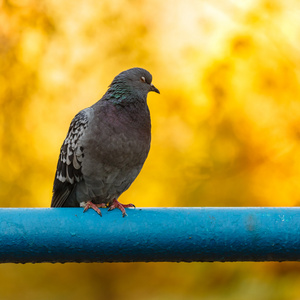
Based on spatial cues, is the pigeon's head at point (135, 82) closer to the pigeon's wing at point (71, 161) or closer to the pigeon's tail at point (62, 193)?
the pigeon's wing at point (71, 161)

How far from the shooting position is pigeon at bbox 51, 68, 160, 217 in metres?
3.51

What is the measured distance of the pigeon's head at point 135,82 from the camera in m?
3.72

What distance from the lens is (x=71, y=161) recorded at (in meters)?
3.68

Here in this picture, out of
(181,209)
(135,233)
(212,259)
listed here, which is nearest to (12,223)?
(135,233)

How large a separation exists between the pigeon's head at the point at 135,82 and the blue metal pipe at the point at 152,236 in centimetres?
202

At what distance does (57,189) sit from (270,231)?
2390 millimetres

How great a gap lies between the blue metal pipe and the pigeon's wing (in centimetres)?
180

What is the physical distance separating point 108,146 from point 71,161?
365 mm

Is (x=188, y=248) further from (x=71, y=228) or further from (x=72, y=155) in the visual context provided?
(x=72, y=155)

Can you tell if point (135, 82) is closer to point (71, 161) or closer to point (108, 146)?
point (108, 146)

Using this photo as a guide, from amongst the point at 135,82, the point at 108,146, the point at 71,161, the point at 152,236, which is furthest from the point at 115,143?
the point at 152,236

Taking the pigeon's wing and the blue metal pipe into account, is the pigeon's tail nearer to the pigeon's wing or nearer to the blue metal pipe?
the pigeon's wing

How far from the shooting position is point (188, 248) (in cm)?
179

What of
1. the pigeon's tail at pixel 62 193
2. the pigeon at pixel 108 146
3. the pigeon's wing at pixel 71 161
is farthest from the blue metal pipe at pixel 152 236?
the pigeon's tail at pixel 62 193
